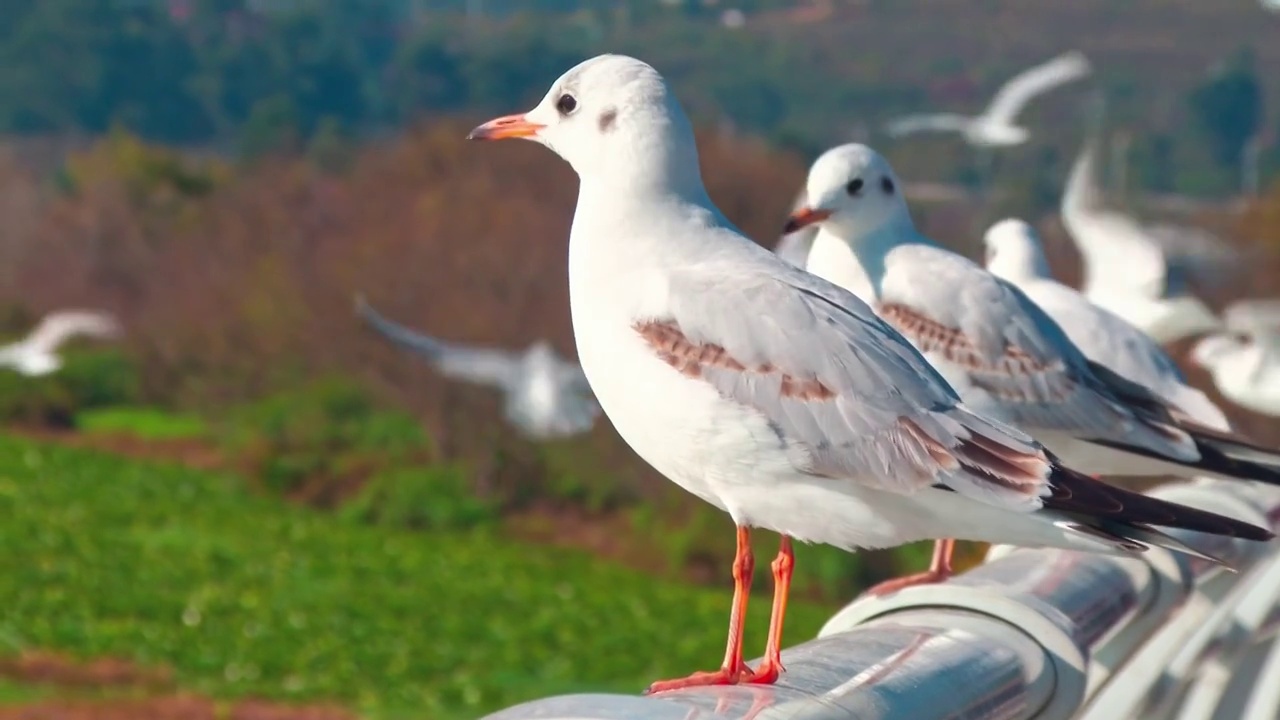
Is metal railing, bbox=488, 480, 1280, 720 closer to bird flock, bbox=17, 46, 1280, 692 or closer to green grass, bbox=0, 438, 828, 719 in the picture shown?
bird flock, bbox=17, 46, 1280, 692

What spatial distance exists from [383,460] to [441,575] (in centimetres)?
646

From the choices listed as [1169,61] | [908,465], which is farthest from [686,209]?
[1169,61]

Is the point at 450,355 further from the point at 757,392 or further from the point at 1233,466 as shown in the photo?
the point at 757,392

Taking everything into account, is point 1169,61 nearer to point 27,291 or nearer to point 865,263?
point 27,291

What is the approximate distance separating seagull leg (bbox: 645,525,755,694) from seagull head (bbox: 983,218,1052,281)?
2156 mm

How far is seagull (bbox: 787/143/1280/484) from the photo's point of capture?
407cm

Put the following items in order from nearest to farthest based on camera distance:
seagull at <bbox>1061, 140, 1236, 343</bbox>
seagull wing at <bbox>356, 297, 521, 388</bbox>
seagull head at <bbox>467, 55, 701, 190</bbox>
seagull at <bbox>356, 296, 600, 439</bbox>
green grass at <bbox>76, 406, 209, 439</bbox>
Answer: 1. seagull head at <bbox>467, 55, 701, 190</bbox>
2. seagull wing at <bbox>356, 297, 521, 388</bbox>
3. seagull at <bbox>1061, 140, 1236, 343</bbox>
4. seagull at <bbox>356, 296, 600, 439</bbox>
5. green grass at <bbox>76, 406, 209, 439</bbox>

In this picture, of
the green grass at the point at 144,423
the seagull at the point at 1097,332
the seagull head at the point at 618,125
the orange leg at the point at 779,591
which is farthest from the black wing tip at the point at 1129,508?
the green grass at the point at 144,423

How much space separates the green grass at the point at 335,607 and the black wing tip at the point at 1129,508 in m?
11.5

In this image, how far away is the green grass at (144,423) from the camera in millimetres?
33156

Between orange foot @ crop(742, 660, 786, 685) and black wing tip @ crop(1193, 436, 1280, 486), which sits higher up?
black wing tip @ crop(1193, 436, 1280, 486)

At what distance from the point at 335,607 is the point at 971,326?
47.6ft

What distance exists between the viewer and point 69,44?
2441 inches

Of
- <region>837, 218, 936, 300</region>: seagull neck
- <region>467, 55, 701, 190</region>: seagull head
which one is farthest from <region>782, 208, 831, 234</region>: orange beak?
<region>467, 55, 701, 190</region>: seagull head
